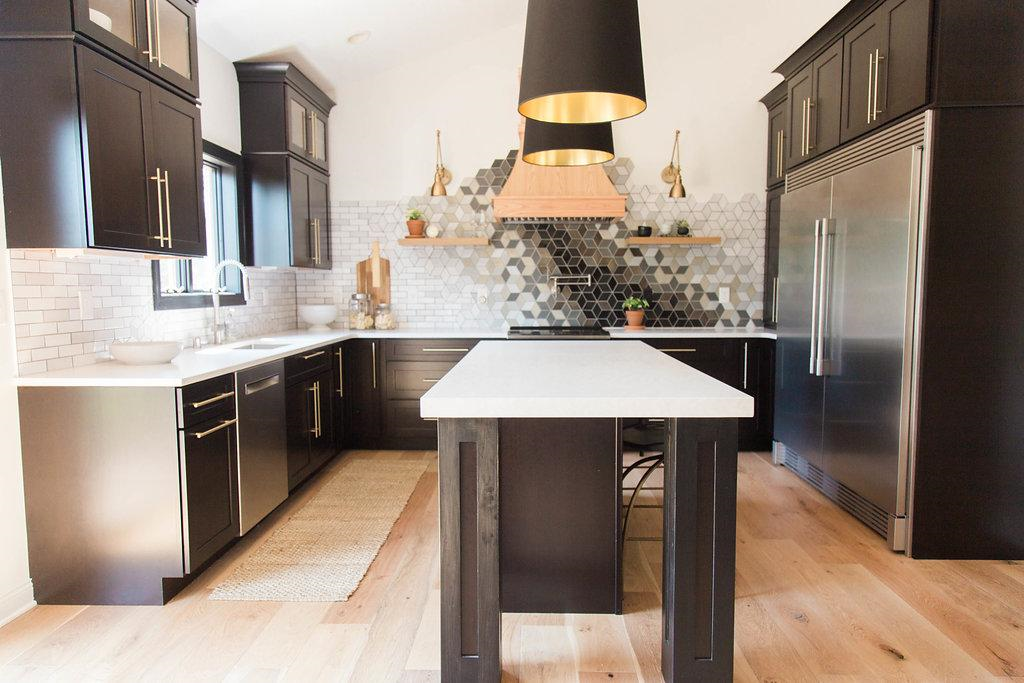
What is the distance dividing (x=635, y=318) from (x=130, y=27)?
361 cm

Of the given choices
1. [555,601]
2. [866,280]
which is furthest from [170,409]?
[866,280]

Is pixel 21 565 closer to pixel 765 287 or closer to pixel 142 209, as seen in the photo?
pixel 142 209

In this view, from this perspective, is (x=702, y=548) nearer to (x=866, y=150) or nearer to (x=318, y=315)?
(x=866, y=150)

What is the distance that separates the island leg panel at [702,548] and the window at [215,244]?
115 inches

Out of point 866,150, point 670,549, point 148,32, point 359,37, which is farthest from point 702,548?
point 359,37

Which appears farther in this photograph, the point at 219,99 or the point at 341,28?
the point at 341,28

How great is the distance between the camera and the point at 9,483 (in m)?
2.33

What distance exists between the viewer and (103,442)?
2.38 metres

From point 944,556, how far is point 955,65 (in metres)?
2.14

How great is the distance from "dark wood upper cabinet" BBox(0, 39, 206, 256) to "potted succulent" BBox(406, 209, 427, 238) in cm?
245

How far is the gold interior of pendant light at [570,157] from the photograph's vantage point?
92.0 inches

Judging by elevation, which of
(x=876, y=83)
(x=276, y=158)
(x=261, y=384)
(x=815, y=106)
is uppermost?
(x=815, y=106)

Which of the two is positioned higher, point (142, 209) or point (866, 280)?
point (142, 209)

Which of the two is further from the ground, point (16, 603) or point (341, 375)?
point (341, 375)
